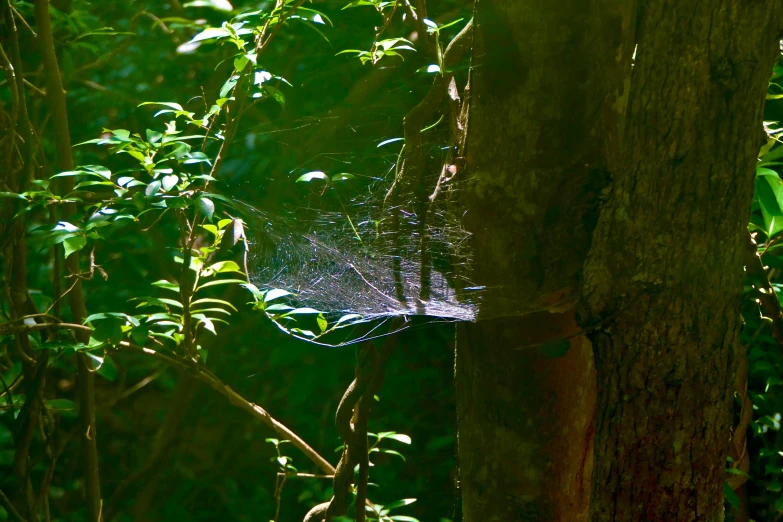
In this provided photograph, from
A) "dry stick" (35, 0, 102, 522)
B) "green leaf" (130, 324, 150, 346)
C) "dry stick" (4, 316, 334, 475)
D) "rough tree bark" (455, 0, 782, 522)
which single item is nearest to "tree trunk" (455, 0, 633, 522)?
"rough tree bark" (455, 0, 782, 522)

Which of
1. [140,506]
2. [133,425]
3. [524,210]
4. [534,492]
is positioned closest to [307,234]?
[524,210]

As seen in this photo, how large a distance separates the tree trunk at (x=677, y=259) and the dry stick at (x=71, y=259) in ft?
3.70

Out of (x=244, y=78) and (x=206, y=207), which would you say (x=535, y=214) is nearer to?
(x=206, y=207)

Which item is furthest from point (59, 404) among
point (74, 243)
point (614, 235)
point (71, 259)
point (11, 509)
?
point (614, 235)

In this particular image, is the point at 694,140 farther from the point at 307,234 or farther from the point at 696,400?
the point at 307,234

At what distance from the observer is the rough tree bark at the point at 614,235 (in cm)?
66

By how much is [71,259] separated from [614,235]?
1.24 metres

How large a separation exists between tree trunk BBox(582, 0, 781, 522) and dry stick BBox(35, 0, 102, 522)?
3.70ft

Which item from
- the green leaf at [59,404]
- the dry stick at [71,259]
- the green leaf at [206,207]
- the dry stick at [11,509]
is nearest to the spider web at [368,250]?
the green leaf at [206,207]

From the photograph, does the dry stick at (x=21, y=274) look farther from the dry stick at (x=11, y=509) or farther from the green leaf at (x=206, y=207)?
the green leaf at (x=206, y=207)

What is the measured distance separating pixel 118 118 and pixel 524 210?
1.74 meters

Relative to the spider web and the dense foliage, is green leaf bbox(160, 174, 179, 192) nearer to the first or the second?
the dense foliage

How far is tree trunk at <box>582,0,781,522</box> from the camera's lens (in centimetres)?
66

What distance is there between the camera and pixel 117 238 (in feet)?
7.04
